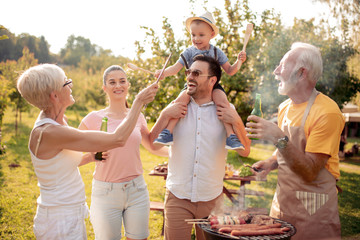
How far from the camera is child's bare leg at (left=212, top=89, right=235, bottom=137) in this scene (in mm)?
3076

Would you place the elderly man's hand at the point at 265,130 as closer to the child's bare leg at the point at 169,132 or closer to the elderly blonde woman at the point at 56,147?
the child's bare leg at the point at 169,132

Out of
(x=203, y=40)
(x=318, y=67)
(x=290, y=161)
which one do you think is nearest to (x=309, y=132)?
(x=290, y=161)

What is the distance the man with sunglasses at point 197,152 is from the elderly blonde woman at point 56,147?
623 millimetres

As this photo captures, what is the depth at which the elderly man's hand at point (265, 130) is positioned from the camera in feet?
8.59

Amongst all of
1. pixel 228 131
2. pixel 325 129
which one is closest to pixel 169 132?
pixel 228 131

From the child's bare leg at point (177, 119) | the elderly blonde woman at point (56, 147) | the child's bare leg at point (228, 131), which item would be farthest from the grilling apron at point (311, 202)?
the elderly blonde woman at point (56, 147)

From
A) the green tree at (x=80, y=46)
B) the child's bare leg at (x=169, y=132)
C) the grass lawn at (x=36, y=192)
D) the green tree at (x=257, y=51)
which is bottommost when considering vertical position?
the grass lawn at (x=36, y=192)

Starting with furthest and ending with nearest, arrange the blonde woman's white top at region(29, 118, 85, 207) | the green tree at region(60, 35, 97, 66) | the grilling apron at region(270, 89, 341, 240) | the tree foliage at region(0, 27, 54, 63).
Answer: the green tree at region(60, 35, 97, 66) < the tree foliage at region(0, 27, 54, 63) < the grilling apron at region(270, 89, 341, 240) < the blonde woman's white top at region(29, 118, 85, 207)

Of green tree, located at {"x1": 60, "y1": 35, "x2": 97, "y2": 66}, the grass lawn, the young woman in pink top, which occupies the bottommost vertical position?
the grass lawn

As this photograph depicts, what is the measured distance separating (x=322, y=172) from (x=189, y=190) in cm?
119

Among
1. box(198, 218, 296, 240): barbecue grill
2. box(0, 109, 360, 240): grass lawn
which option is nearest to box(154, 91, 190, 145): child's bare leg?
box(198, 218, 296, 240): barbecue grill

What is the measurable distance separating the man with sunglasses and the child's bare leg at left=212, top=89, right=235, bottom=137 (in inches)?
1.8

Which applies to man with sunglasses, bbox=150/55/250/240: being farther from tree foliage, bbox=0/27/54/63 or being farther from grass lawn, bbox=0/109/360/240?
tree foliage, bbox=0/27/54/63

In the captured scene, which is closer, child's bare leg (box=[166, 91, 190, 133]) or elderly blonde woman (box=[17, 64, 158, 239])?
elderly blonde woman (box=[17, 64, 158, 239])
